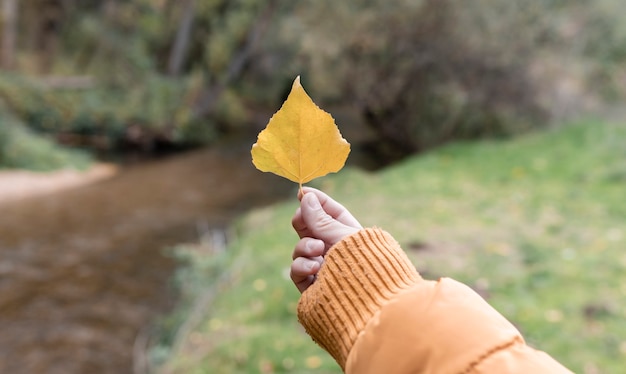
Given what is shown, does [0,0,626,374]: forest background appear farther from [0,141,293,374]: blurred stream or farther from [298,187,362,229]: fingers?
[298,187,362,229]: fingers

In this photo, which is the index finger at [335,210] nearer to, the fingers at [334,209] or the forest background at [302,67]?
the fingers at [334,209]

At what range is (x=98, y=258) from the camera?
7.85 m

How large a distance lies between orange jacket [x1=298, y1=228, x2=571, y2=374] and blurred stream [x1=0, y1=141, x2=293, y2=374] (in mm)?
4738

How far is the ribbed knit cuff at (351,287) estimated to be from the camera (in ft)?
3.67

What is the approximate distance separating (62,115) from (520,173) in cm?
1318

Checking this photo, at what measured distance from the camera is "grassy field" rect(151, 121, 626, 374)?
13.3 ft

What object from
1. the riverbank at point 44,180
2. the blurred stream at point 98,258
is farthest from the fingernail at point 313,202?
the riverbank at point 44,180

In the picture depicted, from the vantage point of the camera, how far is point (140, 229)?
913 centimetres

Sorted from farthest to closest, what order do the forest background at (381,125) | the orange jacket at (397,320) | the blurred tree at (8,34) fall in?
the blurred tree at (8,34) → the forest background at (381,125) → the orange jacket at (397,320)

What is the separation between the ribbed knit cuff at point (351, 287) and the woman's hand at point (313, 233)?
0.05 meters

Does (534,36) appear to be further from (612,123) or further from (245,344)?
(245,344)

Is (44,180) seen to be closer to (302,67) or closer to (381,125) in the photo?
(302,67)

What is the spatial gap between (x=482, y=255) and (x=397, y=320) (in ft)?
15.5

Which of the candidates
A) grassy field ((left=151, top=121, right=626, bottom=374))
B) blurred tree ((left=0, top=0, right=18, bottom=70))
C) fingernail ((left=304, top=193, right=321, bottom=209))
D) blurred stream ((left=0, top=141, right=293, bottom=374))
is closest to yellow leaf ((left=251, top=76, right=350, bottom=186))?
fingernail ((left=304, top=193, right=321, bottom=209))
